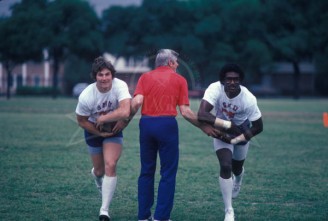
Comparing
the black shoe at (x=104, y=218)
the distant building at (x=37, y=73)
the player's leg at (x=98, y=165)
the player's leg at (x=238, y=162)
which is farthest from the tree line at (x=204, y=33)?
the black shoe at (x=104, y=218)

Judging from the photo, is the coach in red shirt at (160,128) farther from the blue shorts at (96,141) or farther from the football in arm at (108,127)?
the blue shorts at (96,141)

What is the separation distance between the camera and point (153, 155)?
806cm

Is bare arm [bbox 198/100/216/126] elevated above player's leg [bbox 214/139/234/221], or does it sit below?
above

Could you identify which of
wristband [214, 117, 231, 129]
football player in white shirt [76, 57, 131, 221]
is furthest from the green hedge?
wristband [214, 117, 231, 129]

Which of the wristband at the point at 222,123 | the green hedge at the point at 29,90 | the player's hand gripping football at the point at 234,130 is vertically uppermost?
the wristband at the point at 222,123

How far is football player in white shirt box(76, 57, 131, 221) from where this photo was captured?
8.17 meters

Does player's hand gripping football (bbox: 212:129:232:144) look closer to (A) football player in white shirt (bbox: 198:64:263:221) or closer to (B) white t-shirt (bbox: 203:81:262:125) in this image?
(A) football player in white shirt (bbox: 198:64:263:221)

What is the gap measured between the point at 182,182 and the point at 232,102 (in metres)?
3.60

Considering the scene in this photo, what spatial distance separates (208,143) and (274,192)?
9906mm

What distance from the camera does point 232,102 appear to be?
338 inches

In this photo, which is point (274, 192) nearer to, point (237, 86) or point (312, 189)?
point (312, 189)

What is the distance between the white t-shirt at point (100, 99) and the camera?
8305 millimetres

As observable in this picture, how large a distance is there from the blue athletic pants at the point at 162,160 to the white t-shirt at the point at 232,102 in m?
0.85

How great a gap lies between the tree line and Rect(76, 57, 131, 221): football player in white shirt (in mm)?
61359
